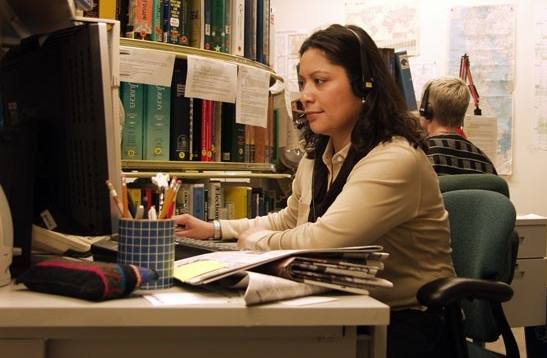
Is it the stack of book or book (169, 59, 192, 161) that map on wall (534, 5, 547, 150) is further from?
the stack of book

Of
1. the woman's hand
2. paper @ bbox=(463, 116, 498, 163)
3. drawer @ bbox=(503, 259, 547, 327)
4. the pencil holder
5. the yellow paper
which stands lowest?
drawer @ bbox=(503, 259, 547, 327)

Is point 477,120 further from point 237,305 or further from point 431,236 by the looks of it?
point 237,305

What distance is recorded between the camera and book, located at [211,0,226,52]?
205 centimetres

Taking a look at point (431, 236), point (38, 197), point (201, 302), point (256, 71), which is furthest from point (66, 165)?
point (256, 71)

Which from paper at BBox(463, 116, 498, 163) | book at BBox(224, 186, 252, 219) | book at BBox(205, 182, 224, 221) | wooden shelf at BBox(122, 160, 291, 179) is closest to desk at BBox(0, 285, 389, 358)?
wooden shelf at BBox(122, 160, 291, 179)

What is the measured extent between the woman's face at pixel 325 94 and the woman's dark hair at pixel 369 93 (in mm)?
19

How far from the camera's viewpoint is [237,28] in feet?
6.97

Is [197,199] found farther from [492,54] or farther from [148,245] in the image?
[492,54]

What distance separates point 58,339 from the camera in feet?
2.21

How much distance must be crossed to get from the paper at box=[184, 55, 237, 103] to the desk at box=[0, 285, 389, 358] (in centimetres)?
127

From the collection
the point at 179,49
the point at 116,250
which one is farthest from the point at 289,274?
the point at 179,49

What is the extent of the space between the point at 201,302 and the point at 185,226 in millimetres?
831

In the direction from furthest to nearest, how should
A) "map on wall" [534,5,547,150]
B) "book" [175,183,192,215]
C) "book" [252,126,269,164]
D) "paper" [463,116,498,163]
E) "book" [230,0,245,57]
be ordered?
"map on wall" [534,5,547,150] < "paper" [463,116,498,163] < "book" [252,126,269,164] < "book" [230,0,245,57] < "book" [175,183,192,215]

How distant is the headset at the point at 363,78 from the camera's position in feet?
4.44
